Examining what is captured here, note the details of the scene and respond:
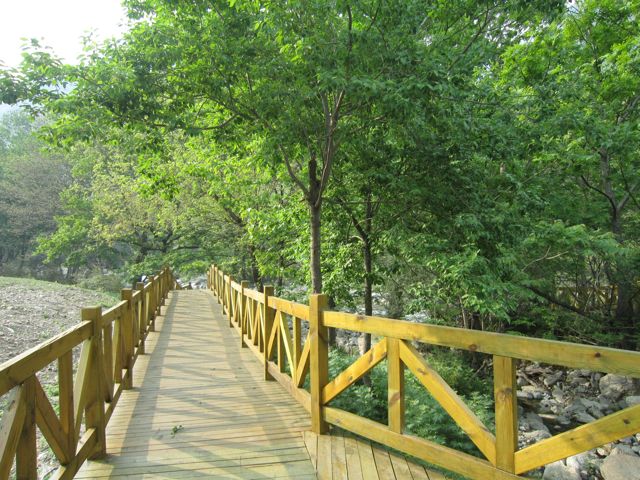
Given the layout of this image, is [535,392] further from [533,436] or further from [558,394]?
[533,436]

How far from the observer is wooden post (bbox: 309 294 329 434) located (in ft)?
12.7

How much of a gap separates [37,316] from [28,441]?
13.6m

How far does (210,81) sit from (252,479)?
468 centimetres

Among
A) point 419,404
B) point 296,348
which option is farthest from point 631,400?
point 296,348

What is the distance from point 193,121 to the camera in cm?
645

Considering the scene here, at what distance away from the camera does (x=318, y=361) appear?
12.8 feet

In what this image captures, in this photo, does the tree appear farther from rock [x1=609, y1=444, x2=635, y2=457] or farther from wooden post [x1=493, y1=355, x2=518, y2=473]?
wooden post [x1=493, y1=355, x2=518, y2=473]

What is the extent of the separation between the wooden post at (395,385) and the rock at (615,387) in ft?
30.0

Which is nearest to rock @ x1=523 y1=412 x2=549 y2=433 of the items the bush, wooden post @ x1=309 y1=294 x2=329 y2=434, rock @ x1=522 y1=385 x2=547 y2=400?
rock @ x1=522 y1=385 x2=547 y2=400

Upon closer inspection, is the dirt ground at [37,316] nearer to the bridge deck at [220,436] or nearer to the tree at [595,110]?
the bridge deck at [220,436]

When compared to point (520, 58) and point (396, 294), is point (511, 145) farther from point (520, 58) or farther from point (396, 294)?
point (396, 294)

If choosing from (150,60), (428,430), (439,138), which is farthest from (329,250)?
(150,60)

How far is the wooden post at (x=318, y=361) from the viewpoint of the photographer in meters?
3.88

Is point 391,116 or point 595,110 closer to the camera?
point 391,116
